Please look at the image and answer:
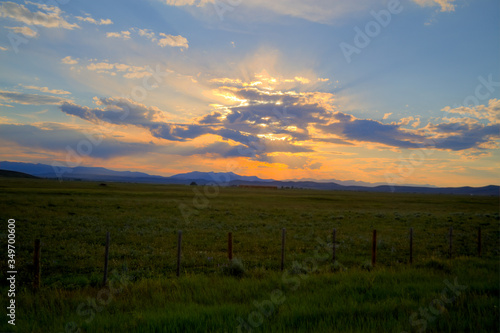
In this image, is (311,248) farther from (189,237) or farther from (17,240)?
(17,240)

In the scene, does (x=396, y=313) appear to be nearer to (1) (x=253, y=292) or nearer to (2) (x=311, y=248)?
(1) (x=253, y=292)

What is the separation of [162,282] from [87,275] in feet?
13.0

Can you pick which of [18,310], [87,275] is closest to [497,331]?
[18,310]

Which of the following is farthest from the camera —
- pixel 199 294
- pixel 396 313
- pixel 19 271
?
pixel 19 271

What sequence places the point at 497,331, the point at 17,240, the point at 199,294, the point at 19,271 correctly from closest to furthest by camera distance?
the point at 497,331, the point at 199,294, the point at 19,271, the point at 17,240

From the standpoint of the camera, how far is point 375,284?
10180 mm

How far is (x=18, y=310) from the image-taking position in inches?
320

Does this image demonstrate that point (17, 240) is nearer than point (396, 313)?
No

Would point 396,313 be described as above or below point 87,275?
above

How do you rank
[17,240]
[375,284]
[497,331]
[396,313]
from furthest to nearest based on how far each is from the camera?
[17,240] → [375,284] → [396,313] → [497,331]

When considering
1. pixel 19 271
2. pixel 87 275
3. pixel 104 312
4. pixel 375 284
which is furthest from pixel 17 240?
pixel 375 284

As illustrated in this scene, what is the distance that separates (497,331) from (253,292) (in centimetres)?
605

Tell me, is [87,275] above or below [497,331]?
below

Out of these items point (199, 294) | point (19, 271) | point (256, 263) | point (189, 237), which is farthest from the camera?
point (189, 237)
